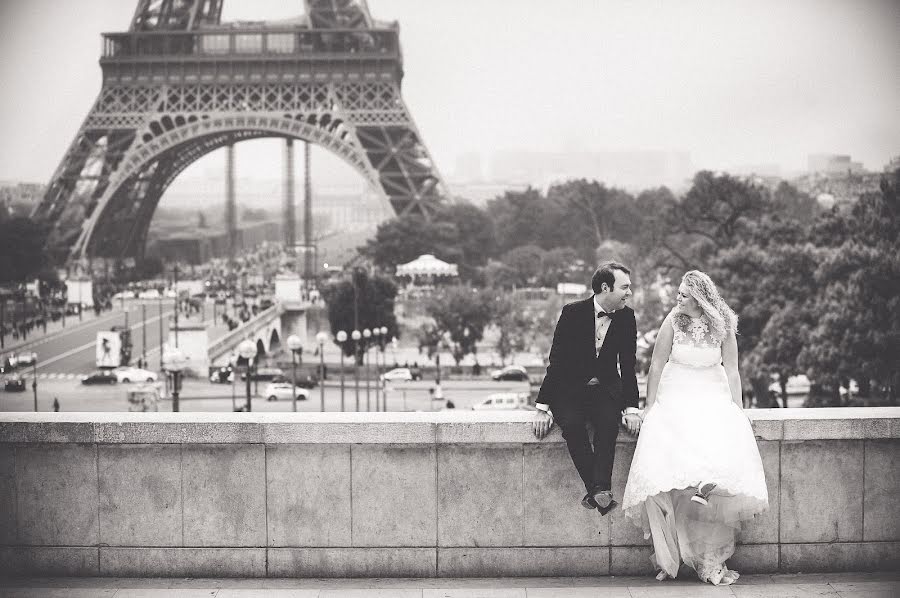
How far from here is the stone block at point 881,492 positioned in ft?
26.5

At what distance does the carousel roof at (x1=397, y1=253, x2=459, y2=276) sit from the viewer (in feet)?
262

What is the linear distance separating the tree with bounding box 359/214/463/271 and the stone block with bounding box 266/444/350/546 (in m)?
72.9

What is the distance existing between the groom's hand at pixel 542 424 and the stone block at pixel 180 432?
186 centimetres

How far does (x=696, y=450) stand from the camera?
7457 mm

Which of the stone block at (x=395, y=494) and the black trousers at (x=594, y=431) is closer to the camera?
the black trousers at (x=594, y=431)

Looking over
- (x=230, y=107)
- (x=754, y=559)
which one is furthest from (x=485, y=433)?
(x=230, y=107)

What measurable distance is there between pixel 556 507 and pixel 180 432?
260 cm

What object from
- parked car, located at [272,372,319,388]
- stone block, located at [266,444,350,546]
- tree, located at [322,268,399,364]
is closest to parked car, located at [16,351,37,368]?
parked car, located at [272,372,319,388]

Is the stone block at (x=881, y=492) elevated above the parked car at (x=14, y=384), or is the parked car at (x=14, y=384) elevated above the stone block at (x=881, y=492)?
the stone block at (x=881, y=492)

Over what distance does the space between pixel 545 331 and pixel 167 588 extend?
59.7 meters

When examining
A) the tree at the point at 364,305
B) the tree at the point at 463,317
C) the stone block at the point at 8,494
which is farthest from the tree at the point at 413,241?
the stone block at the point at 8,494

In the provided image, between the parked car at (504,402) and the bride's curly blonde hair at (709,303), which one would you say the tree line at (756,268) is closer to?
the parked car at (504,402)

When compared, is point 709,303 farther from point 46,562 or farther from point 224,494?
point 46,562

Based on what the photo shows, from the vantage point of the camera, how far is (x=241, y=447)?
8.09m
